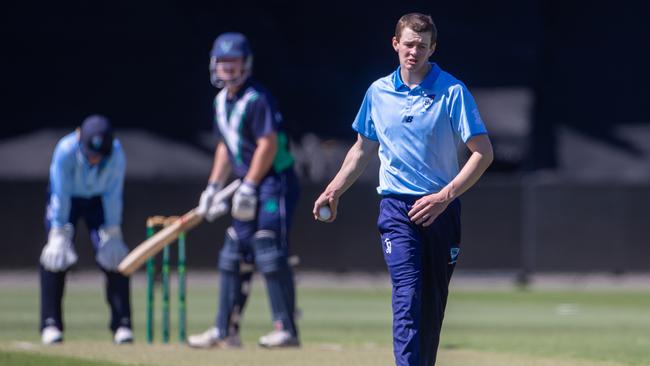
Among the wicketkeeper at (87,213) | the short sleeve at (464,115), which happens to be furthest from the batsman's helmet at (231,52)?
the short sleeve at (464,115)

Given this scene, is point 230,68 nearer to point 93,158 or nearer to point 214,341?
point 93,158

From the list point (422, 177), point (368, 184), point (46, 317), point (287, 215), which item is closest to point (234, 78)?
point (287, 215)

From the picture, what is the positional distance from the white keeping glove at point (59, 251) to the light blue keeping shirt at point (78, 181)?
6cm

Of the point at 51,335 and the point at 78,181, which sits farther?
the point at 78,181

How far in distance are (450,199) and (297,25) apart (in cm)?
1989

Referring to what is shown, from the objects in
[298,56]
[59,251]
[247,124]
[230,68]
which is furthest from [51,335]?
[298,56]

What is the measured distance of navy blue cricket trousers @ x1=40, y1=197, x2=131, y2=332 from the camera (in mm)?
12852

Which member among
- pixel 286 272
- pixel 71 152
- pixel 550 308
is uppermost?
pixel 71 152

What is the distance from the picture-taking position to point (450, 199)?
324 inches

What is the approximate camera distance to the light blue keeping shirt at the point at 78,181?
12711mm

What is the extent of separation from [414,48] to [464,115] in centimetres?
43

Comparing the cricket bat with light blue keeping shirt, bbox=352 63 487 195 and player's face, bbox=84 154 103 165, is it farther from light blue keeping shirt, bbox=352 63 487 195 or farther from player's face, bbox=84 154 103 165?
light blue keeping shirt, bbox=352 63 487 195

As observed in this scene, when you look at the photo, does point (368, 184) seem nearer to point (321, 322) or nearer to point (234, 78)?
point (321, 322)

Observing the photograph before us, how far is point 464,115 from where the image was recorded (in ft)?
27.5
